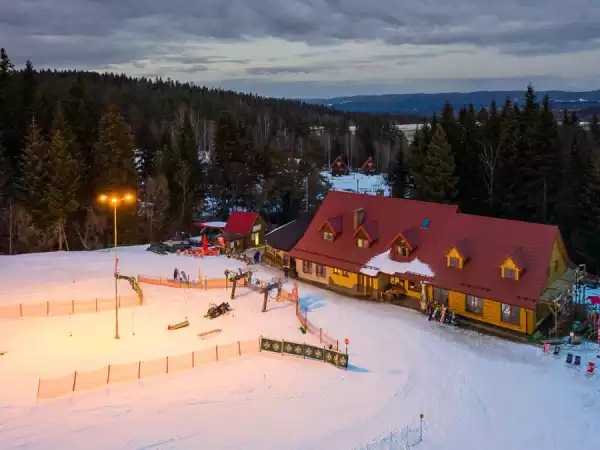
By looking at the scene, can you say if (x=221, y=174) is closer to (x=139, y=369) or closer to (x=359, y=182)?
(x=139, y=369)

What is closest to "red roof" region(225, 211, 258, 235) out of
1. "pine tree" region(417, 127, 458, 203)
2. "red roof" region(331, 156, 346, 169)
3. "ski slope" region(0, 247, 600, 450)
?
"ski slope" region(0, 247, 600, 450)

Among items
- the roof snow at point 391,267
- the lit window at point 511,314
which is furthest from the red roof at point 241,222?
the lit window at point 511,314

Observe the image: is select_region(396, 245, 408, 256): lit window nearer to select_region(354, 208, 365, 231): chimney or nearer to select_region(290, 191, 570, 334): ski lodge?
select_region(290, 191, 570, 334): ski lodge

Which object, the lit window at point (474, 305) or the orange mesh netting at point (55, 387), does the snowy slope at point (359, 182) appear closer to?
the lit window at point (474, 305)

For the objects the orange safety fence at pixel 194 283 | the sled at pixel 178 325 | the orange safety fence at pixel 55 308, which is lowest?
the sled at pixel 178 325

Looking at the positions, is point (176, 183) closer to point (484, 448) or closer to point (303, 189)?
point (303, 189)

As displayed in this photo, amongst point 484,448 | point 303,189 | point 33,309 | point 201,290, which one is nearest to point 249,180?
point 303,189
